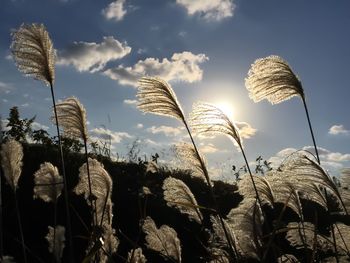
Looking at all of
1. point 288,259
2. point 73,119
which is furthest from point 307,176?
point 73,119

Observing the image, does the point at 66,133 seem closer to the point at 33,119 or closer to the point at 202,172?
the point at 202,172

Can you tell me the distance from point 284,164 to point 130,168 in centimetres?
707

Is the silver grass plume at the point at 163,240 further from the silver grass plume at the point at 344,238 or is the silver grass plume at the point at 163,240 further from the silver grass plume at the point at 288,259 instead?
the silver grass plume at the point at 344,238

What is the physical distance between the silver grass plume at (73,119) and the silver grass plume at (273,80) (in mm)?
1389

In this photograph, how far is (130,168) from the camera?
34.2 feet

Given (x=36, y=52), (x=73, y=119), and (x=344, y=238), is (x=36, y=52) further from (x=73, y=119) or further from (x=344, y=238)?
(x=344, y=238)

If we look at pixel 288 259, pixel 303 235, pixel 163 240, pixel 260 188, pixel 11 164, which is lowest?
pixel 288 259

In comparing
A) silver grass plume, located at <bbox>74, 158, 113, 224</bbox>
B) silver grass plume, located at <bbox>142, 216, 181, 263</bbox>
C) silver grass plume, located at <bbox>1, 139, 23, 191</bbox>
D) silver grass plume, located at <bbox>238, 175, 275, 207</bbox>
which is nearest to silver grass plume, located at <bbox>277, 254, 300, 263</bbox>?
silver grass plume, located at <bbox>238, 175, 275, 207</bbox>

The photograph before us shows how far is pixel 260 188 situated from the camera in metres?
4.08

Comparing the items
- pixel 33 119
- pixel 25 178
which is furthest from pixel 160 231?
pixel 33 119

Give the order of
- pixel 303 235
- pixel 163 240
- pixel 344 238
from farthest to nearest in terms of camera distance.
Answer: pixel 163 240 → pixel 303 235 → pixel 344 238

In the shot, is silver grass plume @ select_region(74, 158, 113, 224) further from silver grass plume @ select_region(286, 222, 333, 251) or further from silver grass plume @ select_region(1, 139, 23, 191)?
silver grass plume @ select_region(286, 222, 333, 251)

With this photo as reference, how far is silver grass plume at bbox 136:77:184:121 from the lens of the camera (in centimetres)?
374

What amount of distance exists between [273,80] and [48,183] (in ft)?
6.60
